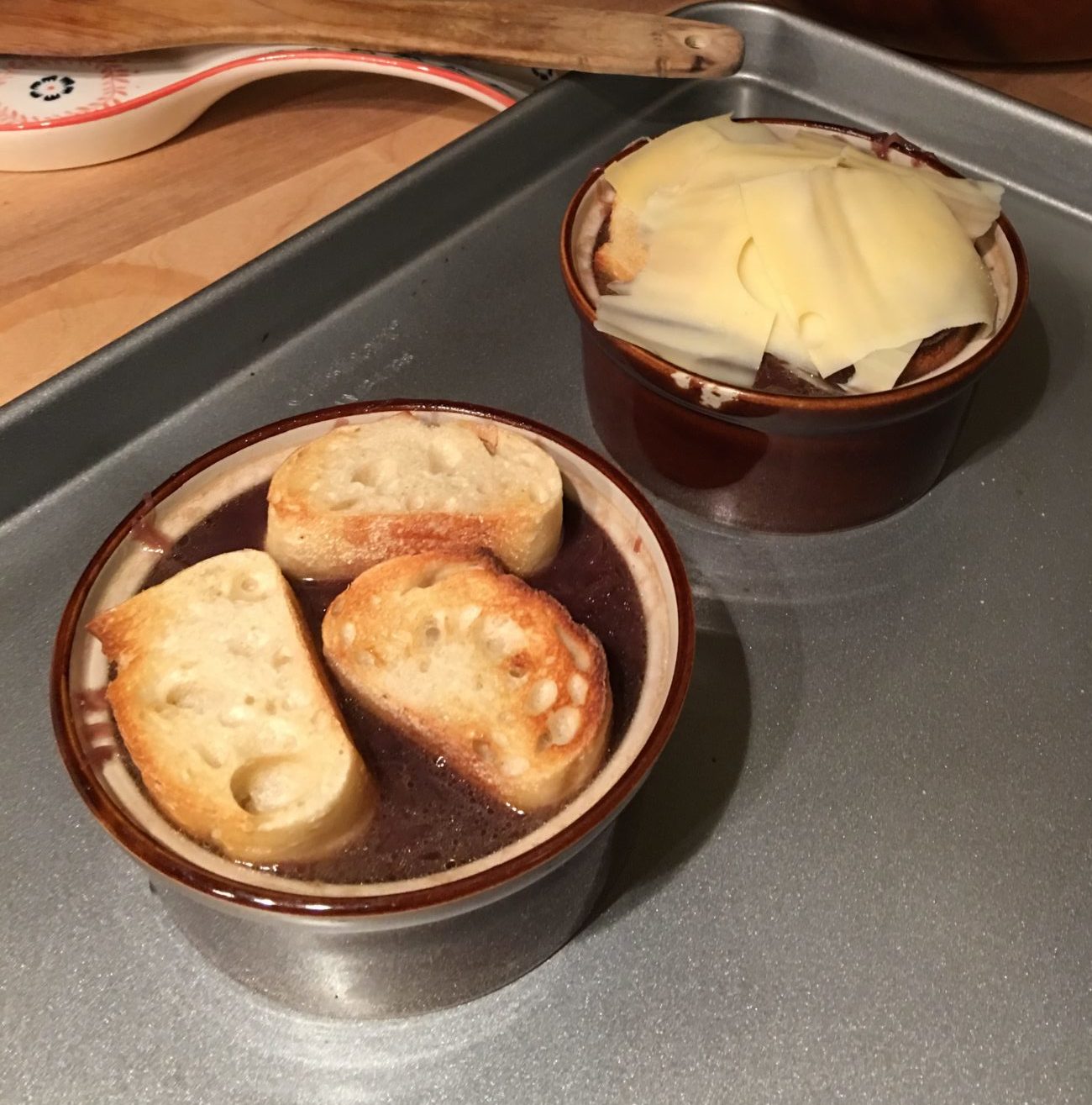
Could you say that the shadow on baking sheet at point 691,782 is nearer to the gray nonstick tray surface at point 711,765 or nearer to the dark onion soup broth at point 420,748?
the gray nonstick tray surface at point 711,765

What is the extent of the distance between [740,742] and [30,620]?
0.53 m

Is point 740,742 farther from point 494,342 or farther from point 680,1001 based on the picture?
point 494,342

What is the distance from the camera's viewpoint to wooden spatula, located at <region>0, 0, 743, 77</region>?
105 cm

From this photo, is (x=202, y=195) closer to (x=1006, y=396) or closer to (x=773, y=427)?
(x=773, y=427)

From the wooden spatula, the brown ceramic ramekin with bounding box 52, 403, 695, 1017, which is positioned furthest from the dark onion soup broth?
the wooden spatula

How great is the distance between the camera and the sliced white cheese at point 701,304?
0.73m

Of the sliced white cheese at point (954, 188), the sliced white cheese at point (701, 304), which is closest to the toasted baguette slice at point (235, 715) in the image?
the sliced white cheese at point (701, 304)

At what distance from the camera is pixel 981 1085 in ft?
1.91

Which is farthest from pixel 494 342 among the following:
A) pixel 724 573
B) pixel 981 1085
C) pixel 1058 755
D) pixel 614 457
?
pixel 981 1085

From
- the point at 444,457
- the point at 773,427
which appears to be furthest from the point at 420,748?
the point at 773,427

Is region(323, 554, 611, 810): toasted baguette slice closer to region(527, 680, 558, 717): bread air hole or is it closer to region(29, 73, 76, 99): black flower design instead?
region(527, 680, 558, 717): bread air hole

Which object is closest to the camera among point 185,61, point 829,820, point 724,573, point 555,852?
point 555,852

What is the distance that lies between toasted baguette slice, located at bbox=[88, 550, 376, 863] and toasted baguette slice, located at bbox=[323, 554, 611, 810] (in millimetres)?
30

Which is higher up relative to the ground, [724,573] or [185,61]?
[185,61]
